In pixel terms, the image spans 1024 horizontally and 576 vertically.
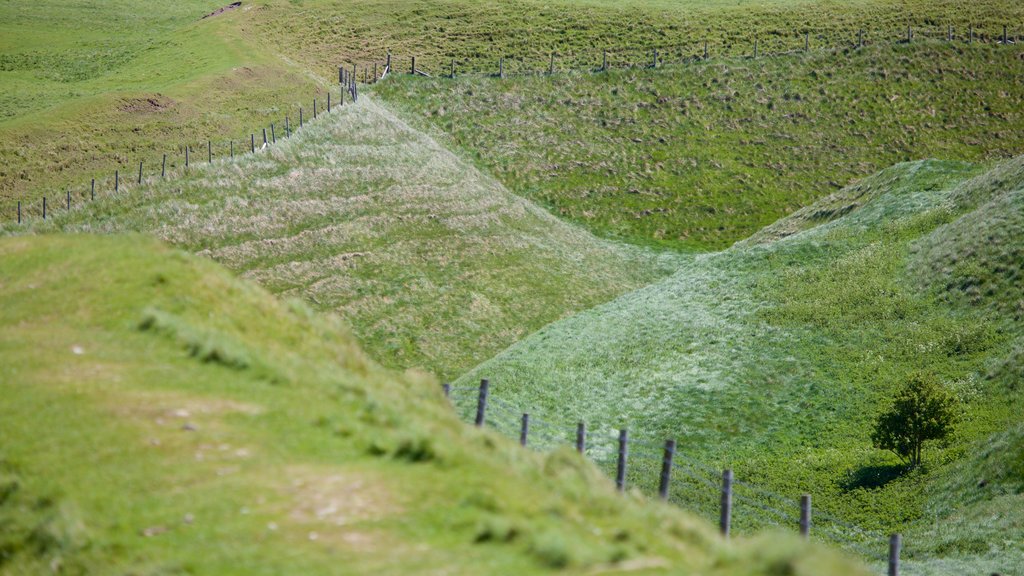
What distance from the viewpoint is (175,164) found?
199ft

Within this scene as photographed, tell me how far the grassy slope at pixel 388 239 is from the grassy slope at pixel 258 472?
2566 cm

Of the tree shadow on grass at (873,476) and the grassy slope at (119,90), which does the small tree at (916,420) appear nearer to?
the tree shadow on grass at (873,476)

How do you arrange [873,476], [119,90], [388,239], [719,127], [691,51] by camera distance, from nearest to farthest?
[873,476] → [388,239] → [119,90] → [719,127] → [691,51]

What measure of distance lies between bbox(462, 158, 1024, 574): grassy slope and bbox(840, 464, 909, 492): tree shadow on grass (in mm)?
70

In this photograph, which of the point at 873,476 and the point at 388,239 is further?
the point at 388,239

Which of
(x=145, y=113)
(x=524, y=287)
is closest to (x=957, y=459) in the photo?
(x=524, y=287)

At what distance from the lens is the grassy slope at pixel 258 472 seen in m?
13.3

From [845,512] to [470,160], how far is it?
4962cm

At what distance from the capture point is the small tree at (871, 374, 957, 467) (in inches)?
1400

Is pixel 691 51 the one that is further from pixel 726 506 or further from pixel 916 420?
pixel 726 506

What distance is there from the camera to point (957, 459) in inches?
1404

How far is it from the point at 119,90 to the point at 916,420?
212 feet

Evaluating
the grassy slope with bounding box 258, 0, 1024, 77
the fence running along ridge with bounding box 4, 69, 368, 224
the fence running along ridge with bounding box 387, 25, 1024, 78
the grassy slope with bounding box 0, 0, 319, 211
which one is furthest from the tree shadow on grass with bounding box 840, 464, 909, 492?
the grassy slope with bounding box 258, 0, 1024, 77

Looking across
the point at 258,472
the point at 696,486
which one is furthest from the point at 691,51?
the point at 258,472
